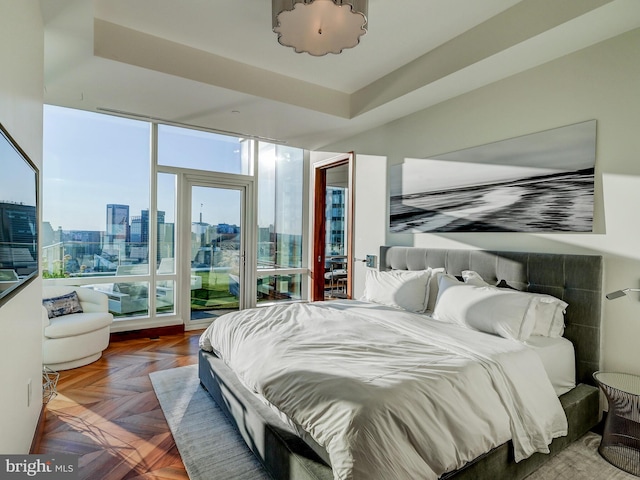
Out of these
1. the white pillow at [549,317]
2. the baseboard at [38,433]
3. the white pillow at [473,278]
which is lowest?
the baseboard at [38,433]

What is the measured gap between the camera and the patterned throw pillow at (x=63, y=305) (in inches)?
138

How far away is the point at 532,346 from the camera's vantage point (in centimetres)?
216

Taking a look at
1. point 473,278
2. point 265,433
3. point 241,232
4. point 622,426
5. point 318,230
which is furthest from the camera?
point 318,230

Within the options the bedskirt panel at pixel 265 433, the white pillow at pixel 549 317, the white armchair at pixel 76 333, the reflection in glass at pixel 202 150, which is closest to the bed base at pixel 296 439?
the bedskirt panel at pixel 265 433

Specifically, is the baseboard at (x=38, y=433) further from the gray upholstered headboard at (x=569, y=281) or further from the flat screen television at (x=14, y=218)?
the gray upholstered headboard at (x=569, y=281)

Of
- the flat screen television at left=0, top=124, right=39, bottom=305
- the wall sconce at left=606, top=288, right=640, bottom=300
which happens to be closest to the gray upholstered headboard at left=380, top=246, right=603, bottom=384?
the wall sconce at left=606, top=288, right=640, bottom=300

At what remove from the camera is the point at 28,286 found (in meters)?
1.86

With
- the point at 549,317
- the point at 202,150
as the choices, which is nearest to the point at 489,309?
the point at 549,317

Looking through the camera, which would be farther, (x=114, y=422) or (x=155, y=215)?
(x=155, y=215)

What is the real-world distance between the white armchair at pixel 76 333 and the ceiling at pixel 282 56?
82.5 inches

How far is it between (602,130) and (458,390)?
2085mm

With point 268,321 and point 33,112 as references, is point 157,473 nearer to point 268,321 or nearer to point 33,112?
point 268,321

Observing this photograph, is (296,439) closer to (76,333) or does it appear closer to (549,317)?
(549,317)

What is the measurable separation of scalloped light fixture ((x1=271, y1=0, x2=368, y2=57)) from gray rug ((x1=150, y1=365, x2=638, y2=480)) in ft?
8.75
